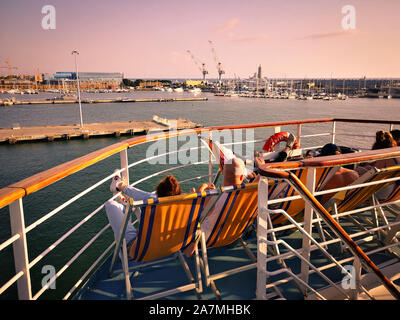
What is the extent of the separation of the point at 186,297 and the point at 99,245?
22.1ft

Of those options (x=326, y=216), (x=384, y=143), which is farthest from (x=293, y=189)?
(x=384, y=143)

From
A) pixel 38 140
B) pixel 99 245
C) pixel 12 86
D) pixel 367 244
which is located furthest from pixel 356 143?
pixel 12 86

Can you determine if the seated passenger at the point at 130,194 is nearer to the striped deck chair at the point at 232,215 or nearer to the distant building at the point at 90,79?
the striped deck chair at the point at 232,215

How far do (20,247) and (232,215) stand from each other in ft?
3.49

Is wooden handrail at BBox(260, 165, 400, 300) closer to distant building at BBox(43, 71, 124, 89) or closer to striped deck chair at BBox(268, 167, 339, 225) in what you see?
striped deck chair at BBox(268, 167, 339, 225)

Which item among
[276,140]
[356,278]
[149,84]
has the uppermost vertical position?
[149,84]

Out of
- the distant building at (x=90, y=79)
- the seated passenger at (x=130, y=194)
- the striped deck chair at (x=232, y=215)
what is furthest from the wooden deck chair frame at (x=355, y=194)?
the distant building at (x=90, y=79)

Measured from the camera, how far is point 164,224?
143cm

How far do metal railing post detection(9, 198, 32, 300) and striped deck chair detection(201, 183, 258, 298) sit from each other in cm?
87

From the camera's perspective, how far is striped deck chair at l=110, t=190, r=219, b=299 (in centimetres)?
133

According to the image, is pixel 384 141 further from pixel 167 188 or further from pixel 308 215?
pixel 167 188

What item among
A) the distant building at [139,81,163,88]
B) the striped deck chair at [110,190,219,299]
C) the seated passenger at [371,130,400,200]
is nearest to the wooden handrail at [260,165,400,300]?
the striped deck chair at [110,190,219,299]

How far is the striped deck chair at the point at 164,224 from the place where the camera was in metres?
1.33

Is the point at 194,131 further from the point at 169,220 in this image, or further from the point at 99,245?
the point at 99,245
